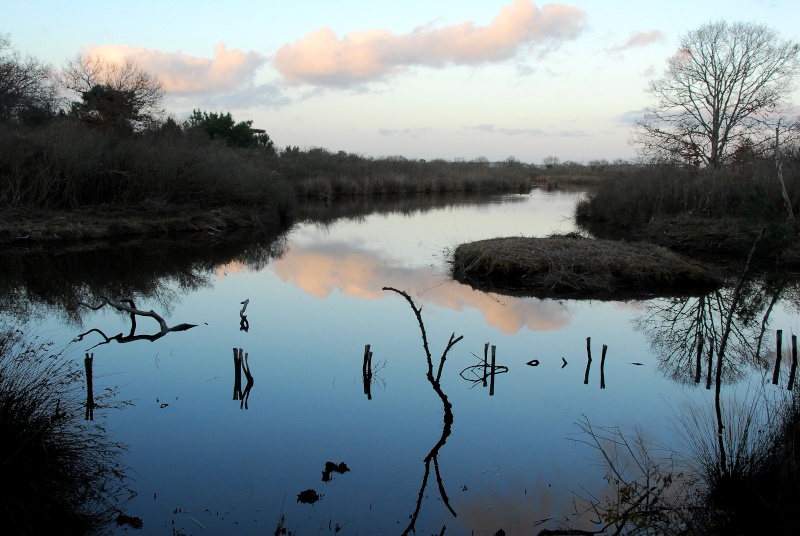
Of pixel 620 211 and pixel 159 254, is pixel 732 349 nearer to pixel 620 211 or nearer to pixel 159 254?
pixel 159 254

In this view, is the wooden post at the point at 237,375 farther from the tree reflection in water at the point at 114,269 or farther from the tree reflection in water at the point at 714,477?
the tree reflection in water at the point at 114,269

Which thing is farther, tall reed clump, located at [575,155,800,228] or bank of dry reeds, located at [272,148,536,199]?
bank of dry reeds, located at [272,148,536,199]

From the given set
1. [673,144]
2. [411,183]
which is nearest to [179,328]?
[673,144]

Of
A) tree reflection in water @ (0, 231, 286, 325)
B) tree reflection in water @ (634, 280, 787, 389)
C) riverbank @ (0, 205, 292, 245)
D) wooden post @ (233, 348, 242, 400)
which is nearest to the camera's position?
wooden post @ (233, 348, 242, 400)

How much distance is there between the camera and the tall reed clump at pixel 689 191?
818 inches

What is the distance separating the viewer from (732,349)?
29.8 feet

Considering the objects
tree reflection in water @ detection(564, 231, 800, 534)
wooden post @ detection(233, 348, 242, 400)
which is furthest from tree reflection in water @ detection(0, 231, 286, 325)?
tree reflection in water @ detection(564, 231, 800, 534)

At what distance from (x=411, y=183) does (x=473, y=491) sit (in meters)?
44.8

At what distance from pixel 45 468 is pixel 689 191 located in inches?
884

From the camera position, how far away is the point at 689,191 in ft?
73.9

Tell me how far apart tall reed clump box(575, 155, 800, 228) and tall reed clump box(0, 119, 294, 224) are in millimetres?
14380

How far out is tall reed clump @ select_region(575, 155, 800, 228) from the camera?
68.1 ft

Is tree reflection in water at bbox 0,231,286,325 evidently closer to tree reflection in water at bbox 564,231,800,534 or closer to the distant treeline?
the distant treeline

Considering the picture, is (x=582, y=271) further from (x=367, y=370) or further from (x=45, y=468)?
(x=45, y=468)
